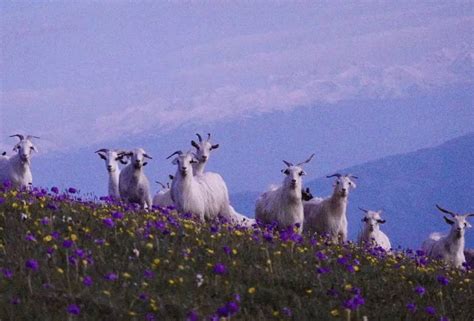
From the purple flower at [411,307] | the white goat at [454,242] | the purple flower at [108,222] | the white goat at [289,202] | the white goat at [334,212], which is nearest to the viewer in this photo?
the purple flower at [411,307]

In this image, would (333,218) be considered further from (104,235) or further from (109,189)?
(104,235)

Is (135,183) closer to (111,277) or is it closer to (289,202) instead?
(289,202)

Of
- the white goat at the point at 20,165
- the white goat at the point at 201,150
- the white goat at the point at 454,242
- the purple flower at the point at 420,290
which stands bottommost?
the purple flower at the point at 420,290

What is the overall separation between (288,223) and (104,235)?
991 centimetres

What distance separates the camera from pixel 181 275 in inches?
372

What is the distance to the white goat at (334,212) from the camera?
21656mm

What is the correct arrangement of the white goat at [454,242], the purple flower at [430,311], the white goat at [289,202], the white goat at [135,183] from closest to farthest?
the purple flower at [430,311], the white goat at [289,202], the white goat at [135,183], the white goat at [454,242]

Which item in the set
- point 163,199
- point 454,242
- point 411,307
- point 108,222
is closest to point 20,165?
point 163,199

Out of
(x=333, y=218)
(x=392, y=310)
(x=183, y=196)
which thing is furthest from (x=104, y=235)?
(x=333, y=218)

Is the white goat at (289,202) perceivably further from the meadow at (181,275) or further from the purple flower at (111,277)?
the purple flower at (111,277)

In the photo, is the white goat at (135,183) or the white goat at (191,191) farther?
the white goat at (135,183)

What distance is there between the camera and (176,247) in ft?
35.0

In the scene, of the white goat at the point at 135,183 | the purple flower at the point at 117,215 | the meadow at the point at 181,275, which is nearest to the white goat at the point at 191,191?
the white goat at the point at 135,183

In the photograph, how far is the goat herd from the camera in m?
20.0
